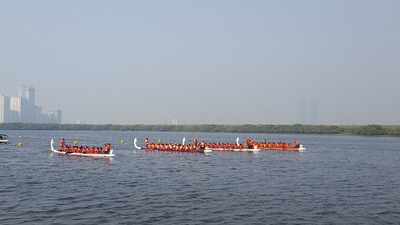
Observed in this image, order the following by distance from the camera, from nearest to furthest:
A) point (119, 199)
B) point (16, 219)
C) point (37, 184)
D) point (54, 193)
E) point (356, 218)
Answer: point (16, 219) < point (356, 218) < point (119, 199) < point (54, 193) < point (37, 184)

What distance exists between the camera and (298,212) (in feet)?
86.5

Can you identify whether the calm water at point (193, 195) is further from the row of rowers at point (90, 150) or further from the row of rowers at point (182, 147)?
the row of rowers at point (182, 147)

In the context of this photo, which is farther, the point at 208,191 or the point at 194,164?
the point at 194,164

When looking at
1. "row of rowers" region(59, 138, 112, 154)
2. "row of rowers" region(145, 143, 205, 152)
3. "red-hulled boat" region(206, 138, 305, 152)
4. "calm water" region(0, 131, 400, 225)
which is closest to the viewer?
"calm water" region(0, 131, 400, 225)

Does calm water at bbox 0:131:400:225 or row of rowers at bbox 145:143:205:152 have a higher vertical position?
row of rowers at bbox 145:143:205:152

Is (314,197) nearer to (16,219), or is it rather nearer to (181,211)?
(181,211)

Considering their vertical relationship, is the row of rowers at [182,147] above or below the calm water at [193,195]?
above

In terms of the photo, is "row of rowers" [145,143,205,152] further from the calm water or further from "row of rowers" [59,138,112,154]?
the calm water

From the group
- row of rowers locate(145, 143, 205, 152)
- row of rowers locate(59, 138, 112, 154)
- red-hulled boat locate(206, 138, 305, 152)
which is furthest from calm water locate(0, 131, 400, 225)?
red-hulled boat locate(206, 138, 305, 152)

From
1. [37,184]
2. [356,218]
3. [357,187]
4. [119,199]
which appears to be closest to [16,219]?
[119,199]

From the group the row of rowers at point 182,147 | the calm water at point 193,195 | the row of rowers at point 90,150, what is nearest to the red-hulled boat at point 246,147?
the row of rowers at point 182,147

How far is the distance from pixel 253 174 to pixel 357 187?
9.62 meters

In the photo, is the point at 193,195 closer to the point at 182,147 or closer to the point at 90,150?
the point at 90,150

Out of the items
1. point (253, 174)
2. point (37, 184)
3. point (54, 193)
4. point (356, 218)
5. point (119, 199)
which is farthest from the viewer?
point (253, 174)
